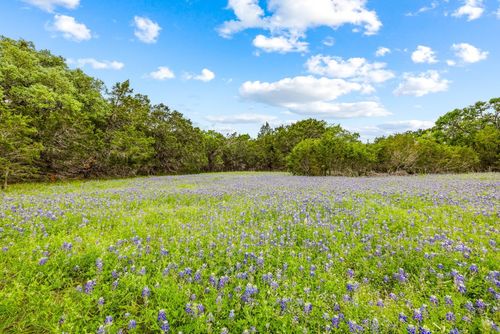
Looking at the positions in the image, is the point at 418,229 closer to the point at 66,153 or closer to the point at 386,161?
the point at 66,153

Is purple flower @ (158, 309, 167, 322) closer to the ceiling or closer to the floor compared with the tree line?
closer to the floor

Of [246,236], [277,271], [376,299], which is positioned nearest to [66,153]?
[246,236]

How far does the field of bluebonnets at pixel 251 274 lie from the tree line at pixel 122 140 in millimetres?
12312

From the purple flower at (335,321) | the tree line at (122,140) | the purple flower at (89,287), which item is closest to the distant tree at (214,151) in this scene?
the tree line at (122,140)

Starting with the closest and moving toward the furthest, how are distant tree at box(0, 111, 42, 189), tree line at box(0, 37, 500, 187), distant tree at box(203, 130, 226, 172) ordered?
distant tree at box(0, 111, 42, 189) → tree line at box(0, 37, 500, 187) → distant tree at box(203, 130, 226, 172)

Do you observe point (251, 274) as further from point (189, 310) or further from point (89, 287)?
point (89, 287)

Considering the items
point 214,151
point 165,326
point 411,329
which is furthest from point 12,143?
point 214,151

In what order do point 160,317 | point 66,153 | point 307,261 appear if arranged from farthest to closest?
point 66,153 → point 307,261 → point 160,317

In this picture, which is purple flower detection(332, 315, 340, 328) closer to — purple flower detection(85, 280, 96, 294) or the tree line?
purple flower detection(85, 280, 96, 294)

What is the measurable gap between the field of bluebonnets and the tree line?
1231 centimetres

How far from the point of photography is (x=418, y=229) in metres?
5.23

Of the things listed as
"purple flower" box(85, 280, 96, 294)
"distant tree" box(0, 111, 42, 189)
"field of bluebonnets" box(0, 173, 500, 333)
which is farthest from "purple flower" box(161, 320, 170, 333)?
"distant tree" box(0, 111, 42, 189)

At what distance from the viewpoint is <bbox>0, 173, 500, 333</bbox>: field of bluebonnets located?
2738 mm

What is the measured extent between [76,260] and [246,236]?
2987 mm
